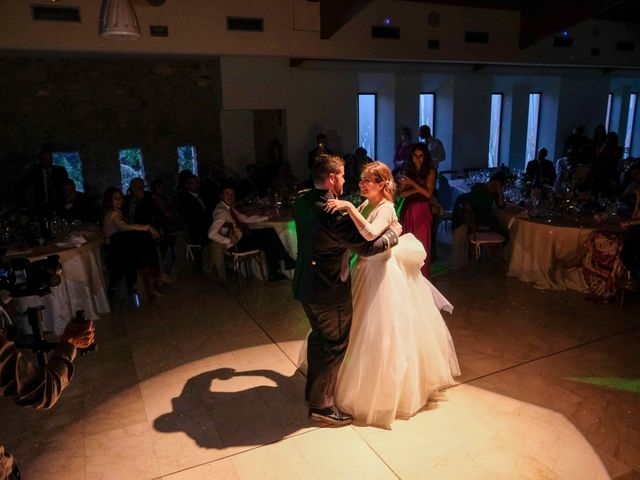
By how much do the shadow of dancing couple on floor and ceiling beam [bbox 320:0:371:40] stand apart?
17.8 ft

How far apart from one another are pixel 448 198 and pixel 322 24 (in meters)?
3.35

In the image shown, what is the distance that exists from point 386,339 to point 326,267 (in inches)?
23.2

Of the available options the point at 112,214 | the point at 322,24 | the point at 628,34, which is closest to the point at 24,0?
the point at 112,214

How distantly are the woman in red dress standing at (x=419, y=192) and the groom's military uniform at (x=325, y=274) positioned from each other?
2207 millimetres

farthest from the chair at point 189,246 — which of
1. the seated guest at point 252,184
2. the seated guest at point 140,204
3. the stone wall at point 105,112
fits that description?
the stone wall at point 105,112

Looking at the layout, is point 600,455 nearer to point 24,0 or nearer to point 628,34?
point 24,0

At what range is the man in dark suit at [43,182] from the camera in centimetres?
666

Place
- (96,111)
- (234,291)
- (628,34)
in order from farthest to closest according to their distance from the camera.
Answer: (628,34) → (96,111) → (234,291)

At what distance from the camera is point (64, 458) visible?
3.06 m

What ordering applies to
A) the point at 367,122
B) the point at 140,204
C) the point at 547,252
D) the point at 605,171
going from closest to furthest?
the point at 547,252 → the point at 140,204 → the point at 605,171 → the point at 367,122

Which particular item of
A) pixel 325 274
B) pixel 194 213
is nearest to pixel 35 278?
pixel 325 274

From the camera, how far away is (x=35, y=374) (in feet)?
5.36

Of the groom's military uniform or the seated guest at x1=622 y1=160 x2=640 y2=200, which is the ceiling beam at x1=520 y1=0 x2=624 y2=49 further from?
the groom's military uniform

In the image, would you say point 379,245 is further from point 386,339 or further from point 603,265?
point 603,265
